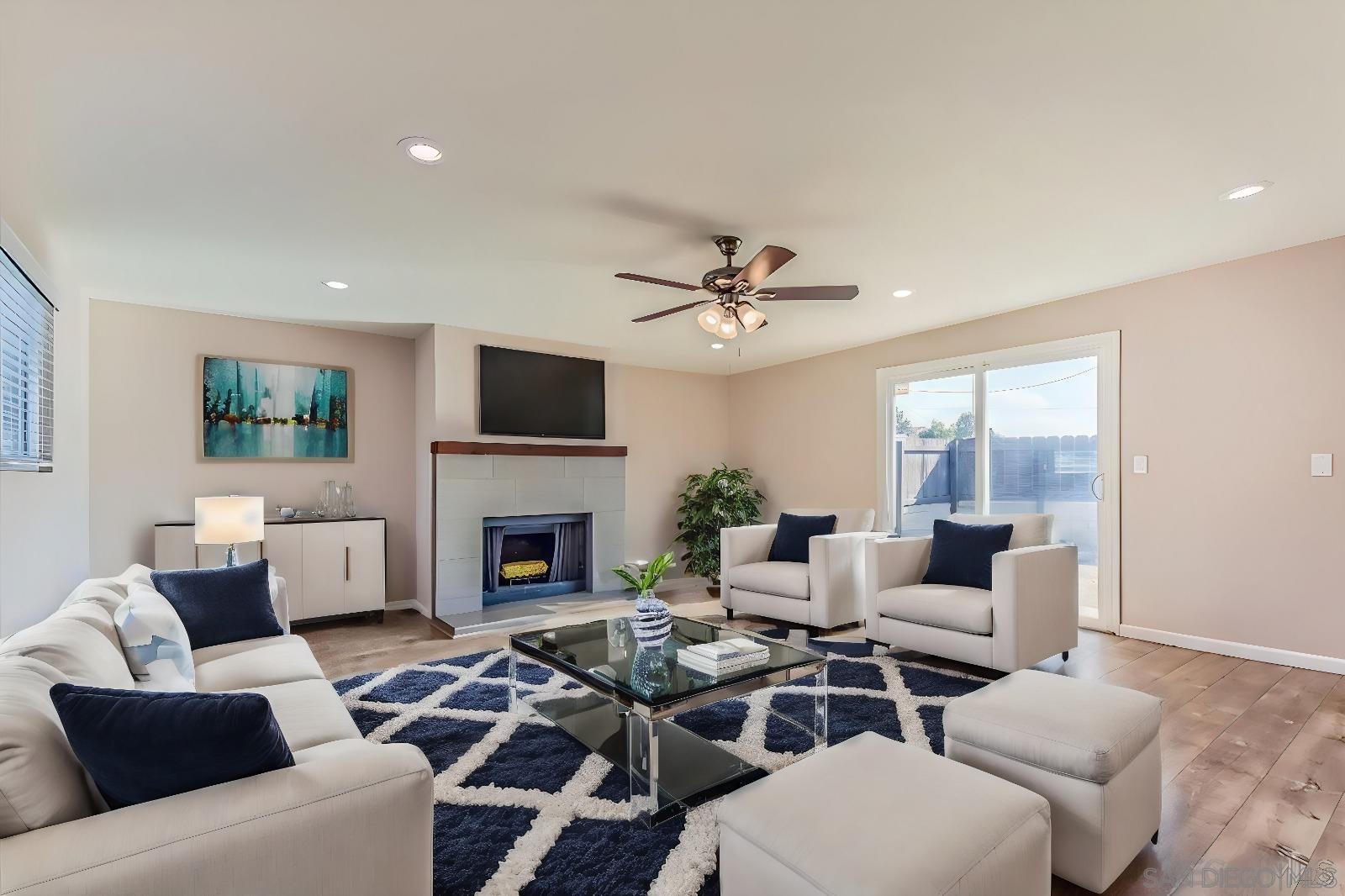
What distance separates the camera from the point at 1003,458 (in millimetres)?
4973

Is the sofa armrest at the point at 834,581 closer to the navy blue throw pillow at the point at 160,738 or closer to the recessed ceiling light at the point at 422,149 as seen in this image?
the recessed ceiling light at the point at 422,149

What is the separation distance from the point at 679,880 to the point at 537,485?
4006mm

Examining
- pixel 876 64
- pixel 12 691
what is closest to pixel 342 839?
pixel 12 691

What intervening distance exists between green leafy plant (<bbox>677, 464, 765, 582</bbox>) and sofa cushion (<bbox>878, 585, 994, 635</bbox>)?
2.65m

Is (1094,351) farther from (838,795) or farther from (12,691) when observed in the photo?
(12,691)

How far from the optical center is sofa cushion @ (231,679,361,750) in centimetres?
183

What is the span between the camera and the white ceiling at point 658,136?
174cm

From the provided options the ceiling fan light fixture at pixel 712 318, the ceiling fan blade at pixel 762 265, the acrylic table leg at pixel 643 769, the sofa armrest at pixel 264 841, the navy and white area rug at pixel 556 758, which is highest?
the ceiling fan blade at pixel 762 265

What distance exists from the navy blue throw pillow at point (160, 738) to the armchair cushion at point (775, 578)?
11.4 feet

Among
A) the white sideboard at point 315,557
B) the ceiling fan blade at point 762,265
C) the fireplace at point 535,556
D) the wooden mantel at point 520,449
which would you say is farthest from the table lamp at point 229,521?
the ceiling fan blade at point 762,265

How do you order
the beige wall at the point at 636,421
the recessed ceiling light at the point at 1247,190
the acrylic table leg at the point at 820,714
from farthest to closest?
the beige wall at the point at 636,421, the recessed ceiling light at the point at 1247,190, the acrylic table leg at the point at 820,714

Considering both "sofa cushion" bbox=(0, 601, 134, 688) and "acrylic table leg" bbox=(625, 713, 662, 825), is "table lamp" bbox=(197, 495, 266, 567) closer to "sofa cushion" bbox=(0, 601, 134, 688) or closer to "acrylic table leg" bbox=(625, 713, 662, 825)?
"sofa cushion" bbox=(0, 601, 134, 688)

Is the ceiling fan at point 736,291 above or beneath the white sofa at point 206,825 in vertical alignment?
above

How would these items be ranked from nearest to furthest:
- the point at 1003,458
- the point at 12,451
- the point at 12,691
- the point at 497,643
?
the point at 12,691
the point at 12,451
the point at 497,643
the point at 1003,458
